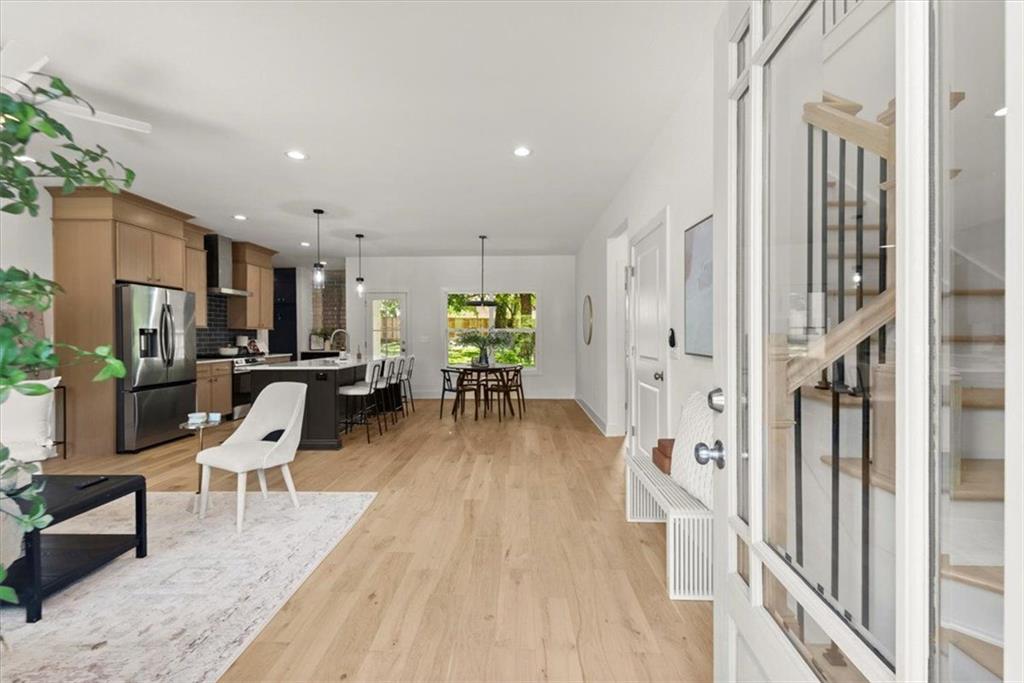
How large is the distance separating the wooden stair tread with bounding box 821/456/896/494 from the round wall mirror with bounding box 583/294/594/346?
6194mm

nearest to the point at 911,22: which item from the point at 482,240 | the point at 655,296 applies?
the point at 655,296

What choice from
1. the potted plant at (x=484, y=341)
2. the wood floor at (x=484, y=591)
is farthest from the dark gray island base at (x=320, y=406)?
the potted plant at (x=484, y=341)

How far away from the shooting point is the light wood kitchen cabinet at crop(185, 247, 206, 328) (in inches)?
249

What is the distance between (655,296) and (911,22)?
10.7 feet

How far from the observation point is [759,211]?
1.01 m

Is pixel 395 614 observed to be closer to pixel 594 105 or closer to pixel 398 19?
pixel 398 19

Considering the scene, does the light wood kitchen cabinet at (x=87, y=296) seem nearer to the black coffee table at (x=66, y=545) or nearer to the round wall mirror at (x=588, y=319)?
the black coffee table at (x=66, y=545)

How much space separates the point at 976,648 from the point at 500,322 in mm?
8502

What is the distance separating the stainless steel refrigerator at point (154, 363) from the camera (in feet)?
16.5

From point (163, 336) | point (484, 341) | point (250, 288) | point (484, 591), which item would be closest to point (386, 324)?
point (250, 288)

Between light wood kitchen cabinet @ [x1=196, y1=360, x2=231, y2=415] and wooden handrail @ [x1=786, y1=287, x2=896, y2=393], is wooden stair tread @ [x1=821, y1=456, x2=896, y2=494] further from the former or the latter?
light wood kitchen cabinet @ [x1=196, y1=360, x2=231, y2=415]

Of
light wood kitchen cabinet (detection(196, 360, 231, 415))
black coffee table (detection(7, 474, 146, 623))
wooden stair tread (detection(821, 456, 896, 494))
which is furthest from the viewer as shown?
light wood kitchen cabinet (detection(196, 360, 231, 415))

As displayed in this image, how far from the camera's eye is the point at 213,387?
6539 mm

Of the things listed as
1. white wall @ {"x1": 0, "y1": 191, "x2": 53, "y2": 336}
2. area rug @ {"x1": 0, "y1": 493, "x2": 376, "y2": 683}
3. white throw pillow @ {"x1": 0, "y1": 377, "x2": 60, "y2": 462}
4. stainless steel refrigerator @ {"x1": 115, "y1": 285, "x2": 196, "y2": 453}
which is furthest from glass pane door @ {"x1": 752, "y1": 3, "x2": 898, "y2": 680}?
white wall @ {"x1": 0, "y1": 191, "x2": 53, "y2": 336}
